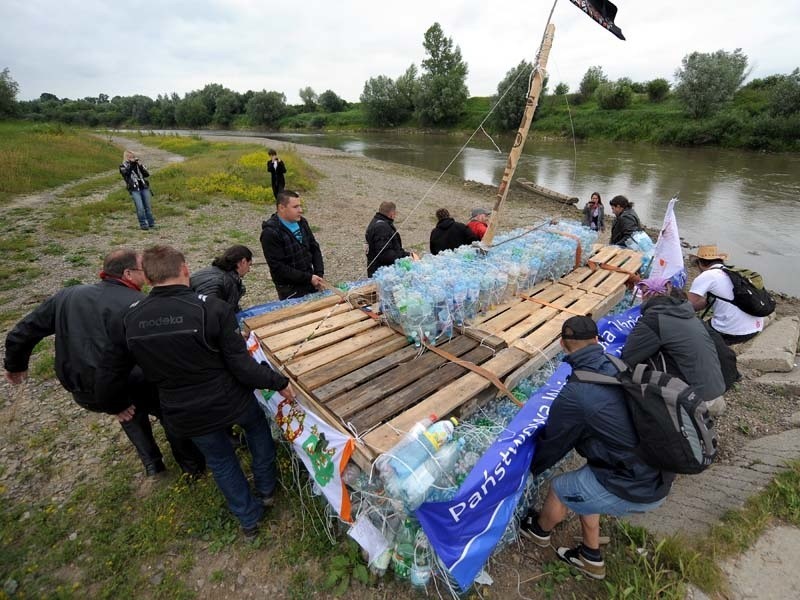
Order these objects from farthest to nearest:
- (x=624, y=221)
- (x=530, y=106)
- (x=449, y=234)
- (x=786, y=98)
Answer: (x=786, y=98), (x=624, y=221), (x=449, y=234), (x=530, y=106)

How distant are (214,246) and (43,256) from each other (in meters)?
3.57

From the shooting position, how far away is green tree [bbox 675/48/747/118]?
34594mm

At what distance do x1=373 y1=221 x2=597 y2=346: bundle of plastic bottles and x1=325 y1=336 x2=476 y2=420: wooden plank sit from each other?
0.20 meters

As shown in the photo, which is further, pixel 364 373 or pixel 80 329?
pixel 364 373

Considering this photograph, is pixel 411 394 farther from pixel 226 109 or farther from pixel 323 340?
pixel 226 109

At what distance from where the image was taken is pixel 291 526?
2926 millimetres

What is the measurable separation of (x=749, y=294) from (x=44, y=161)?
26684 mm

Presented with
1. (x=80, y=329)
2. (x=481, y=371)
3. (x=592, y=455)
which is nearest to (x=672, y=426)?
(x=592, y=455)

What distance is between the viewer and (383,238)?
5355 mm

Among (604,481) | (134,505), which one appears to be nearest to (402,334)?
(604,481)

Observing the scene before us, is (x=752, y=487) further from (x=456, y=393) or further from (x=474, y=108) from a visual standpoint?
(x=474, y=108)

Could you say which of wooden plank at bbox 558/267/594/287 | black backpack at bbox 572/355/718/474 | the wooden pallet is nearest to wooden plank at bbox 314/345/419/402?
the wooden pallet

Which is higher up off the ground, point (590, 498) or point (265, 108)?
point (265, 108)

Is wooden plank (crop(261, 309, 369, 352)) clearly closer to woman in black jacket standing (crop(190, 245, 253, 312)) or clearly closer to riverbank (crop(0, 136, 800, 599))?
woman in black jacket standing (crop(190, 245, 253, 312))
